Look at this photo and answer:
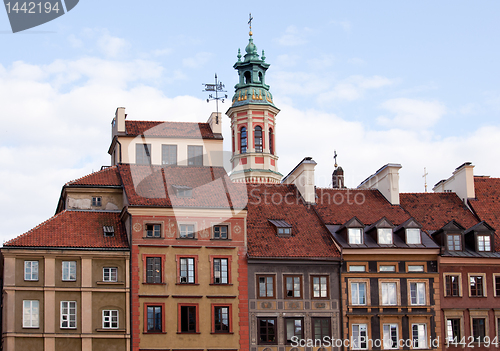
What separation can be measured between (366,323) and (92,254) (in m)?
17.5

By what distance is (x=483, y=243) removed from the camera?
61906 millimetres

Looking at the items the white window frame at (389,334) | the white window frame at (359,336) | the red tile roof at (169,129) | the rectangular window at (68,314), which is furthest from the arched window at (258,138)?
the rectangular window at (68,314)

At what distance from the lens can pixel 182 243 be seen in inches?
2270

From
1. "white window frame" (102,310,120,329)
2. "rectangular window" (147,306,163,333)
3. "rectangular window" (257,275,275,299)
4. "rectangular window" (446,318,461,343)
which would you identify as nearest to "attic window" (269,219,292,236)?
"rectangular window" (257,275,275,299)

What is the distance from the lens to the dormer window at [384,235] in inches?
2387

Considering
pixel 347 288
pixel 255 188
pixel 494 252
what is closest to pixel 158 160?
pixel 255 188

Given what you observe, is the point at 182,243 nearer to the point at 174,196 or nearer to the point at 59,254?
the point at 174,196

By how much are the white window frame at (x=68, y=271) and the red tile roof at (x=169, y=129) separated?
13.7m

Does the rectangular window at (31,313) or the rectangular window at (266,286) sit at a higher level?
the rectangular window at (266,286)

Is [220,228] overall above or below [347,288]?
above

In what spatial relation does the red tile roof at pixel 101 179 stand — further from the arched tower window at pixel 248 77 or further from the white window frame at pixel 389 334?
the arched tower window at pixel 248 77

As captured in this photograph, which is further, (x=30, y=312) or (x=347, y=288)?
(x=347, y=288)

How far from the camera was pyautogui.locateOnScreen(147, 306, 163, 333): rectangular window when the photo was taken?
184 feet

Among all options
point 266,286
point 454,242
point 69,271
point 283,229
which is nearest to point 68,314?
point 69,271
